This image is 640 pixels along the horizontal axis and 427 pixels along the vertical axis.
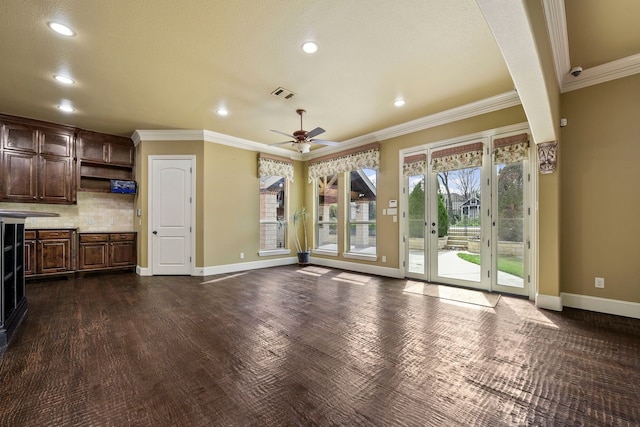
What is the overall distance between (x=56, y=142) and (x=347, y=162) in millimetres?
5615

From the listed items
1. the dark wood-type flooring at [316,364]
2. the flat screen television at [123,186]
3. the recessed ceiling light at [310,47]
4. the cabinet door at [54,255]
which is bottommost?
the dark wood-type flooring at [316,364]

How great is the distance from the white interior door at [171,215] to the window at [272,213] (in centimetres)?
161

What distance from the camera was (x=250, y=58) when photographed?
3104mm

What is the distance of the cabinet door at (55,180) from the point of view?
16.9 ft

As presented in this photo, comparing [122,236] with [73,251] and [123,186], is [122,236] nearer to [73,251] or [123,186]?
[73,251]

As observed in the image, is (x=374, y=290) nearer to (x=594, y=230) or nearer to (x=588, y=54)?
(x=594, y=230)

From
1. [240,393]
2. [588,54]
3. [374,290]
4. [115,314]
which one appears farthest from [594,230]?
[115,314]

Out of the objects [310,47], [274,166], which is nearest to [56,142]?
[274,166]

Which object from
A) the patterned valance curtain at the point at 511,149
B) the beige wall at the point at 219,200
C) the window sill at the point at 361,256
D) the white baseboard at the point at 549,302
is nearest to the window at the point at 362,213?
the window sill at the point at 361,256

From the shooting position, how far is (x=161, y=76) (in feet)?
11.5

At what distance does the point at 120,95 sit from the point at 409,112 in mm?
4364

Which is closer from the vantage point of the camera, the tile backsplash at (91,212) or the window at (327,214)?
the tile backsplash at (91,212)

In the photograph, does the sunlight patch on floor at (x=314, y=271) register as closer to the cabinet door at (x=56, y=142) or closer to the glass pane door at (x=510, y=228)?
the glass pane door at (x=510, y=228)

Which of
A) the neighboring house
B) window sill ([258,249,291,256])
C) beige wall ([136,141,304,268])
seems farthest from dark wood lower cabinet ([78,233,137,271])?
the neighboring house
